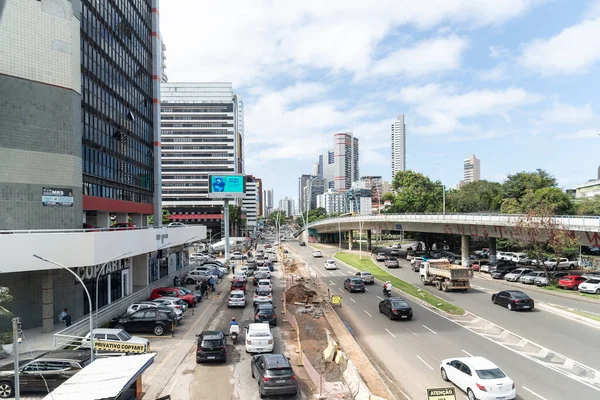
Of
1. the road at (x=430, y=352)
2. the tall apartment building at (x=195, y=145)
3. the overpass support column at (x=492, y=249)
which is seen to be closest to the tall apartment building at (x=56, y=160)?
the road at (x=430, y=352)

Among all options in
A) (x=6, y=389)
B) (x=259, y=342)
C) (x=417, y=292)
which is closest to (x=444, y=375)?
(x=259, y=342)

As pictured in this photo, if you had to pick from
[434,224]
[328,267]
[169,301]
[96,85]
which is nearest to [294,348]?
[169,301]

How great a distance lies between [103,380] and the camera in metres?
13.1

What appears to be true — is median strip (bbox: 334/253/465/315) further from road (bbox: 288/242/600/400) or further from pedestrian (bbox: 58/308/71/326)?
pedestrian (bbox: 58/308/71/326)

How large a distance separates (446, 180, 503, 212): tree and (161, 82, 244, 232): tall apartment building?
7665 centimetres

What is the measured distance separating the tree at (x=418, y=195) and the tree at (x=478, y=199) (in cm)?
368

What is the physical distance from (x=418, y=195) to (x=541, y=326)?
8168 centimetres

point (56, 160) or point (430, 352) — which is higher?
point (56, 160)

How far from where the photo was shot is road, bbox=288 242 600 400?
53.3 feet

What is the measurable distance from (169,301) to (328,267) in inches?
1385

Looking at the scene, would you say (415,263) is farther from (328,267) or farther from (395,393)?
(395,393)

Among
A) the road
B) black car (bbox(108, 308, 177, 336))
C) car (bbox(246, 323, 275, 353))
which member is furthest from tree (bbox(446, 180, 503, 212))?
car (bbox(246, 323, 275, 353))

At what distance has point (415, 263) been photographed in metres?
61.8

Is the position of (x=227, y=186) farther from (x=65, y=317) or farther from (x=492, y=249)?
(x=65, y=317)
